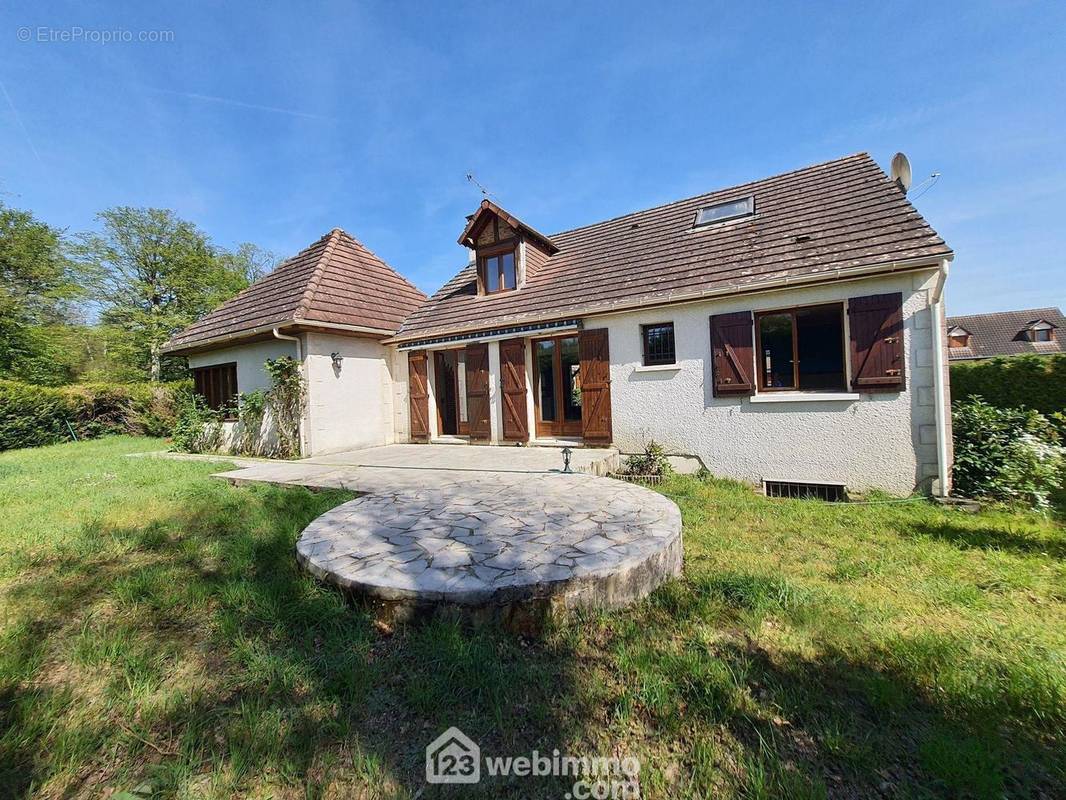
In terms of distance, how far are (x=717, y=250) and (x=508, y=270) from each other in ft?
18.1

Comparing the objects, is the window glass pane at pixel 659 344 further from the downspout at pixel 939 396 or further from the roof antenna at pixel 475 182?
the roof antenna at pixel 475 182

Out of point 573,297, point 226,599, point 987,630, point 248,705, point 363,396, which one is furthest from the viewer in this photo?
point 363,396

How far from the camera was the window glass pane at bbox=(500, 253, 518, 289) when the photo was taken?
1140cm

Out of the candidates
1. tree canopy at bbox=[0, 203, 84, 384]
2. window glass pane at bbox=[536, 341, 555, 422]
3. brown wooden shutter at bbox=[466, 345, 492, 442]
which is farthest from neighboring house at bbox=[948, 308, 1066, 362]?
tree canopy at bbox=[0, 203, 84, 384]

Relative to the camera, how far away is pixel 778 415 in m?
7.35

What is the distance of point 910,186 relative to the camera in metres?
8.63

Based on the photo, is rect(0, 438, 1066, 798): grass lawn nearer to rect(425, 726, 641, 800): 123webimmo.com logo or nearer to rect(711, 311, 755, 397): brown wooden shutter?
rect(425, 726, 641, 800): 123webimmo.com logo

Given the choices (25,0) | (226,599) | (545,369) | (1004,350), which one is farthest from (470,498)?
(1004,350)

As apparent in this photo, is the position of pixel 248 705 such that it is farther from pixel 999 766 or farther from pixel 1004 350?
pixel 1004 350

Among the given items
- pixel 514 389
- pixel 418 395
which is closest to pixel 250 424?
pixel 418 395

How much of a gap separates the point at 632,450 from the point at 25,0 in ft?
41.4

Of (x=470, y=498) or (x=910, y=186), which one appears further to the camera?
(x=910, y=186)

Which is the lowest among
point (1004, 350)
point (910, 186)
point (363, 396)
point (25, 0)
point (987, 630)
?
point (987, 630)

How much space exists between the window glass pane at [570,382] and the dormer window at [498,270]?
9.06 ft
